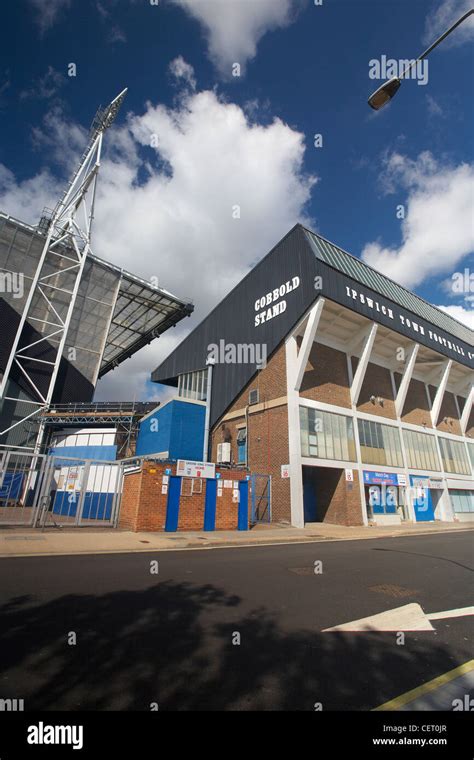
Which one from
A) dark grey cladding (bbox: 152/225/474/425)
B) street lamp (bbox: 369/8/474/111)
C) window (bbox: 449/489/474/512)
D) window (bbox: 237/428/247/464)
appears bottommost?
window (bbox: 449/489/474/512)

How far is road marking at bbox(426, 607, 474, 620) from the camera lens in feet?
16.8

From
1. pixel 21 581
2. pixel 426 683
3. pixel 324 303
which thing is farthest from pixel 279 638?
pixel 324 303

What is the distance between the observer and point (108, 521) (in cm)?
1552

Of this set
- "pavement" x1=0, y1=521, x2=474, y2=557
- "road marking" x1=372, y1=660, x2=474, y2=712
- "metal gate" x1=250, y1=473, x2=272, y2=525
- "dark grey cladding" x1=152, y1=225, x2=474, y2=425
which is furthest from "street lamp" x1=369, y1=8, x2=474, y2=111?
"metal gate" x1=250, y1=473, x2=272, y2=525

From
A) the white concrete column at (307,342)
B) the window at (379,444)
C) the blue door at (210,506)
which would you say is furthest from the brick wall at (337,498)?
the blue door at (210,506)

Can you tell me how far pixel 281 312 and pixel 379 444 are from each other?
12.3 m

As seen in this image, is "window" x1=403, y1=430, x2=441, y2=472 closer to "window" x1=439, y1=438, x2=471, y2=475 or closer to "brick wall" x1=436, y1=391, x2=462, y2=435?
"window" x1=439, y1=438, x2=471, y2=475

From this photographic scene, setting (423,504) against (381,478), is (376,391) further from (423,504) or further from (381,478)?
(423,504)

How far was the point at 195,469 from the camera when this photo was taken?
1653cm

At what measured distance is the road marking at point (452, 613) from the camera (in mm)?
5129

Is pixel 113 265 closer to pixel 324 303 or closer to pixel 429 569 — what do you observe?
pixel 324 303

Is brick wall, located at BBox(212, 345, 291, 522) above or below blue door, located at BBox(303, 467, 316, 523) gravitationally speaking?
above

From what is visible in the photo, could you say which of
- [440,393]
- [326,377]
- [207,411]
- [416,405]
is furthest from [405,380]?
[207,411]

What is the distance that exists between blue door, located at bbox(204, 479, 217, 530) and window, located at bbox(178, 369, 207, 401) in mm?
15798
